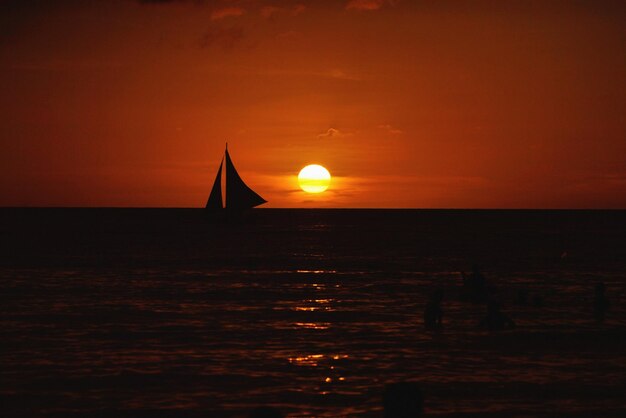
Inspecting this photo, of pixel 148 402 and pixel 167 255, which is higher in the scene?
pixel 167 255

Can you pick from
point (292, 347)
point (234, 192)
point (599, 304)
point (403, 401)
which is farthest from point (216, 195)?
point (403, 401)

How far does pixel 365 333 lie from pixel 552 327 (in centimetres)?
739

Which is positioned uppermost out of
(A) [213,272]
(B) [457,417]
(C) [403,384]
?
(A) [213,272]

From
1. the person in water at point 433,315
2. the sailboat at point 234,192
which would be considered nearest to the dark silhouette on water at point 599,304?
the person in water at point 433,315

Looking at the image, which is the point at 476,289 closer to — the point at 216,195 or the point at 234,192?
the point at 234,192

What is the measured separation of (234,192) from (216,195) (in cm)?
672

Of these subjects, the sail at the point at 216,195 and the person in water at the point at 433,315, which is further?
the sail at the point at 216,195

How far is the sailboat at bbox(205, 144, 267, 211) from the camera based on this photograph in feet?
380

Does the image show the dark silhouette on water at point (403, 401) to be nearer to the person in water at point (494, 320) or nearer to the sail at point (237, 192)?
the person in water at point (494, 320)

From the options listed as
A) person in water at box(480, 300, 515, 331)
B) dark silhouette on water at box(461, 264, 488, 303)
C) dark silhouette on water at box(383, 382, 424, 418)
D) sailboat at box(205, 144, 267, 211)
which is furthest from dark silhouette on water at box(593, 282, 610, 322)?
sailboat at box(205, 144, 267, 211)

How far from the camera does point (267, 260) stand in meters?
73.8

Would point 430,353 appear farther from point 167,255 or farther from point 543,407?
point 167,255

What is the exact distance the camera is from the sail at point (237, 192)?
115688 millimetres

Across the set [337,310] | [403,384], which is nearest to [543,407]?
[403,384]
